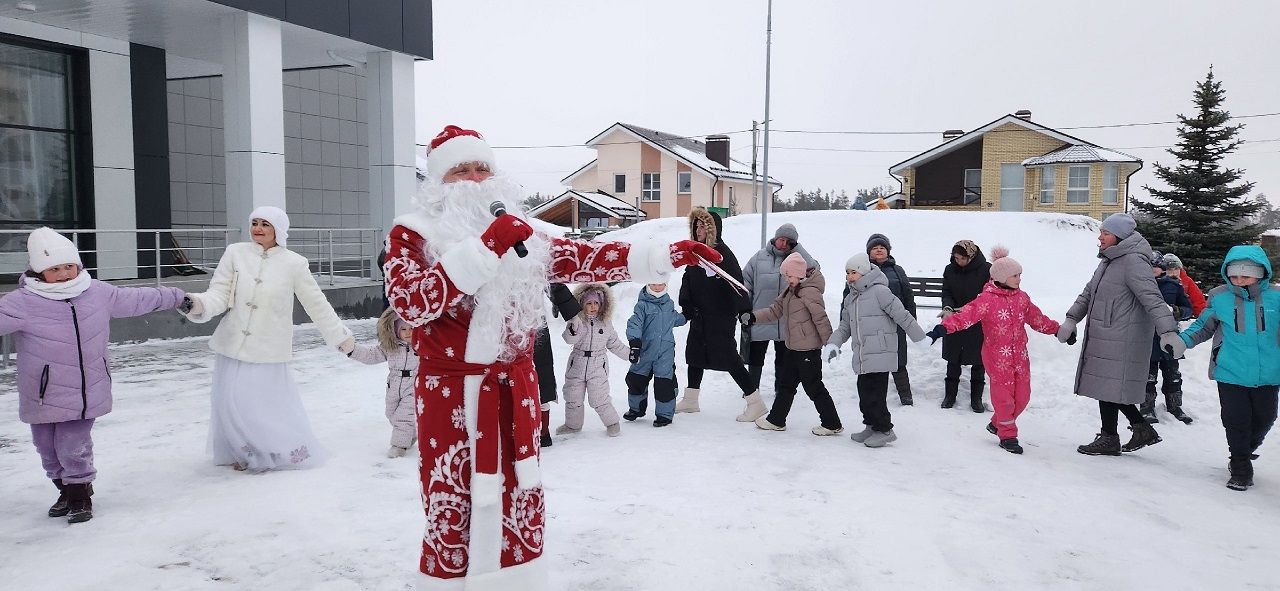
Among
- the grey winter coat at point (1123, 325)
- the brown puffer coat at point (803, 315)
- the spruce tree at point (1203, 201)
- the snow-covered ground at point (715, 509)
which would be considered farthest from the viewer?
the spruce tree at point (1203, 201)

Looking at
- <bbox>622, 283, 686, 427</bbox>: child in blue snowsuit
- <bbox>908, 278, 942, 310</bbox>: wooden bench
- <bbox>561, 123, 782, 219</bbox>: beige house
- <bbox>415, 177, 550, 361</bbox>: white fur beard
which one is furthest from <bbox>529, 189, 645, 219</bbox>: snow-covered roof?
<bbox>415, 177, 550, 361</bbox>: white fur beard

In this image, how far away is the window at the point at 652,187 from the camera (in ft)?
138

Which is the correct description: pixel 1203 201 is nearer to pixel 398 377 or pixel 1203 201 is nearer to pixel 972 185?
pixel 972 185

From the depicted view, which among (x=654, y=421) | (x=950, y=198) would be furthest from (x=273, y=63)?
(x=950, y=198)

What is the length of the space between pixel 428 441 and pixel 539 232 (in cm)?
91

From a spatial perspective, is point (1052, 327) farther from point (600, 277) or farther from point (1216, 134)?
point (1216, 134)

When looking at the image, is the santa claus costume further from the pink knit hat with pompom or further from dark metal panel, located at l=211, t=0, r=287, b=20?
dark metal panel, located at l=211, t=0, r=287, b=20

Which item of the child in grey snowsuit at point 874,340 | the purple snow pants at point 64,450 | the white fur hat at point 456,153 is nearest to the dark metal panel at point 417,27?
the child in grey snowsuit at point 874,340

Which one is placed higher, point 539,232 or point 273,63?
point 273,63

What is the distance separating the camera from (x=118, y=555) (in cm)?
391

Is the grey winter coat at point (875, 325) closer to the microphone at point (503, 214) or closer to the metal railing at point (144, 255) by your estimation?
the microphone at point (503, 214)

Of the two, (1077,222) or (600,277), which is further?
(1077,222)

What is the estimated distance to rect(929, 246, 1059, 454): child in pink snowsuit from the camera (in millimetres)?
6258

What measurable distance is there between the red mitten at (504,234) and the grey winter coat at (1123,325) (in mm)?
5107
